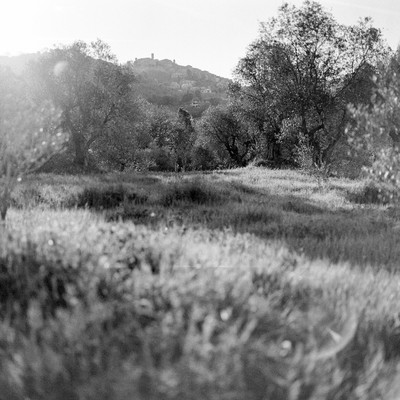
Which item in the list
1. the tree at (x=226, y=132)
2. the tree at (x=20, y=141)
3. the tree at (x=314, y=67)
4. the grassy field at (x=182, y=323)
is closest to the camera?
the grassy field at (x=182, y=323)

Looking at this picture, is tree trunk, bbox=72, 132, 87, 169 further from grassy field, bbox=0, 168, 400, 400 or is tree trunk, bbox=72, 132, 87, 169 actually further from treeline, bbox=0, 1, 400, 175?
grassy field, bbox=0, 168, 400, 400

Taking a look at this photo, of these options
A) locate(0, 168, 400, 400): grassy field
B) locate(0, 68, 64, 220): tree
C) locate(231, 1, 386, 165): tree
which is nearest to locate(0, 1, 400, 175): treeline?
locate(231, 1, 386, 165): tree

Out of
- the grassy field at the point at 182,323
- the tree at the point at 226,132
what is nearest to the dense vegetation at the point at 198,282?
the grassy field at the point at 182,323

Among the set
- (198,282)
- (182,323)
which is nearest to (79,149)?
(198,282)

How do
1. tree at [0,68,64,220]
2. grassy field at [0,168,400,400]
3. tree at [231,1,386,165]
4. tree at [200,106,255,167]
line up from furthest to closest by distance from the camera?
tree at [200,106,255,167] < tree at [231,1,386,165] < tree at [0,68,64,220] < grassy field at [0,168,400,400]

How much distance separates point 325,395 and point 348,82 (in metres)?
32.7

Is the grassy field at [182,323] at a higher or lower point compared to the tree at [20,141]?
lower

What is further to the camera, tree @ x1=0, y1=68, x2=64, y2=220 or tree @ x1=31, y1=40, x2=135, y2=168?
tree @ x1=31, y1=40, x2=135, y2=168

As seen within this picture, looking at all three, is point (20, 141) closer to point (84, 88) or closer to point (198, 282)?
point (198, 282)

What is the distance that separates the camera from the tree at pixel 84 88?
33.0 meters

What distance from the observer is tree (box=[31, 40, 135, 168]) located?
3303cm

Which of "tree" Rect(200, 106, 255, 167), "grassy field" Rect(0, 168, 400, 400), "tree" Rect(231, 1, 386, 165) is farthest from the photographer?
"tree" Rect(200, 106, 255, 167)

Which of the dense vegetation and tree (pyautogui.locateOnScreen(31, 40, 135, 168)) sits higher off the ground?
tree (pyautogui.locateOnScreen(31, 40, 135, 168))

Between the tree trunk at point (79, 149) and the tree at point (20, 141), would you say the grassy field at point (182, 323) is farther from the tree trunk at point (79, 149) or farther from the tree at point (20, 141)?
the tree trunk at point (79, 149)
